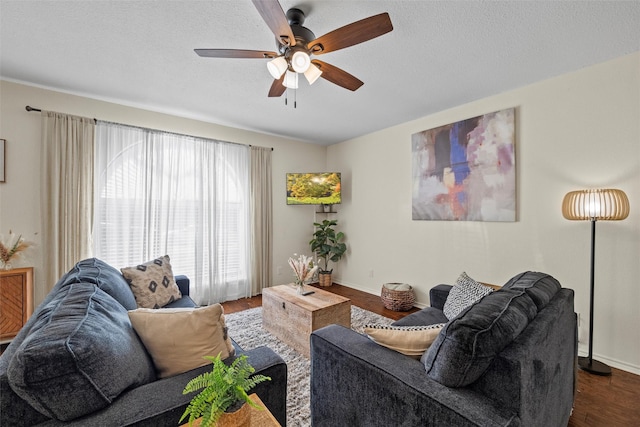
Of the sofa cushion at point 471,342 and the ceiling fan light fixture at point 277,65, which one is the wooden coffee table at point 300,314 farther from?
the ceiling fan light fixture at point 277,65

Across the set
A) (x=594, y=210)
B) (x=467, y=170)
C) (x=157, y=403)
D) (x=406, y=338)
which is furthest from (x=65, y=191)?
(x=594, y=210)

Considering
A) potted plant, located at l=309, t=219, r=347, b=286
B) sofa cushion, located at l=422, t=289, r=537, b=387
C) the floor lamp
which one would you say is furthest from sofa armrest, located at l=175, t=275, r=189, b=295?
the floor lamp

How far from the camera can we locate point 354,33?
63.6 inches

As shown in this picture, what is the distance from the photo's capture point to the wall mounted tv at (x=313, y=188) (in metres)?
4.64

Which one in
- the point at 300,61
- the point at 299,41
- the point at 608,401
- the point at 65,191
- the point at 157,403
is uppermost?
the point at 299,41

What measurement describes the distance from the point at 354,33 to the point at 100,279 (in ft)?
7.08

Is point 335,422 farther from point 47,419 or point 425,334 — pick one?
point 47,419

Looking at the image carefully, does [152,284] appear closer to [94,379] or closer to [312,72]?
[94,379]

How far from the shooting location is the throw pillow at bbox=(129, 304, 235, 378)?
3.83ft

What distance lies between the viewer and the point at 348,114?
11.9 ft

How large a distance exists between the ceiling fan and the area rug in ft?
7.28

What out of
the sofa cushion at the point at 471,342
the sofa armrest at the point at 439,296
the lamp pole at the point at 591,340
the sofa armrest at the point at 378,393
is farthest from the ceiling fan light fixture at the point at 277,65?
the lamp pole at the point at 591,340

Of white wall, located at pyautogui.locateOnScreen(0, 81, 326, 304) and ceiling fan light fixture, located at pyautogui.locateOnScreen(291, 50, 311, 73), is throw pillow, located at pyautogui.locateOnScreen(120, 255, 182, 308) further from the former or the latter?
ceiling fan light fixture, located at pyautogui.locateOnScreen(291, 50, 311, 73)

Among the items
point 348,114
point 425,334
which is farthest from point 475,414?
point 348,114
